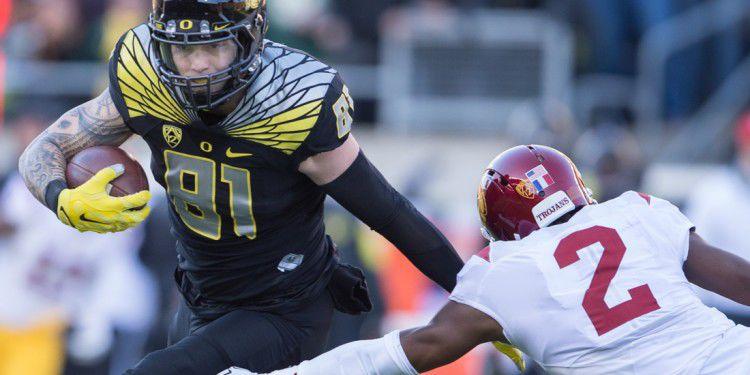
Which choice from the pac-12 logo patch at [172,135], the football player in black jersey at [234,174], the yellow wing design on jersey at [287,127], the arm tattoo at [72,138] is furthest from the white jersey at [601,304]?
the arm tattoo at [72,138]

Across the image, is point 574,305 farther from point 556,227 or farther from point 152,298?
point 152,298

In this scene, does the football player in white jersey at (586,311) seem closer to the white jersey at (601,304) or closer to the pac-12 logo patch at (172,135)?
the white jersey at (601,304)

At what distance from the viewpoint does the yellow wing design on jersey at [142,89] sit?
441cm

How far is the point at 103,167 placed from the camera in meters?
4.46

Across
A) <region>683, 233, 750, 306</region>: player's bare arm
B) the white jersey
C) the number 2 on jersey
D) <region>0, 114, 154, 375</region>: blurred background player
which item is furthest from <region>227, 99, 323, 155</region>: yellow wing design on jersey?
<region>0, 114, 154, 375</region>: blurred background player

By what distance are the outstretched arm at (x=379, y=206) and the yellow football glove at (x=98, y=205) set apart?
57cm

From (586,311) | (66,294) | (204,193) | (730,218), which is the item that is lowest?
(66,294)

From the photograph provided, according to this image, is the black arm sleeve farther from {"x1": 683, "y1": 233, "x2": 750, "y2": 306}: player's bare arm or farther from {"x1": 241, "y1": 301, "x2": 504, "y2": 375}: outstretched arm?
{"x1": 683, "y1": 233, "x2": 750, "y2": 306}: player's bare arm

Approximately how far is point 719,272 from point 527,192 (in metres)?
0.65

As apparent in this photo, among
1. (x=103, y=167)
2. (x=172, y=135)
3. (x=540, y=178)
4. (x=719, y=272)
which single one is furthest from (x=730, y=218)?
(x=103, y=167)

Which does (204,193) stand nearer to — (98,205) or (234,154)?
(234,154)

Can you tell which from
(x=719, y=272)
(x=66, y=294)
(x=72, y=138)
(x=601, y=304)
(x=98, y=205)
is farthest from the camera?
(x=66, y=294)

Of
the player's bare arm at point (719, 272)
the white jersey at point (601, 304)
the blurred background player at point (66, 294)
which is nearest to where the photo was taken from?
the white jersey at point (601, 304)

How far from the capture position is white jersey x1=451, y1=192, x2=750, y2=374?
13.1 ft
